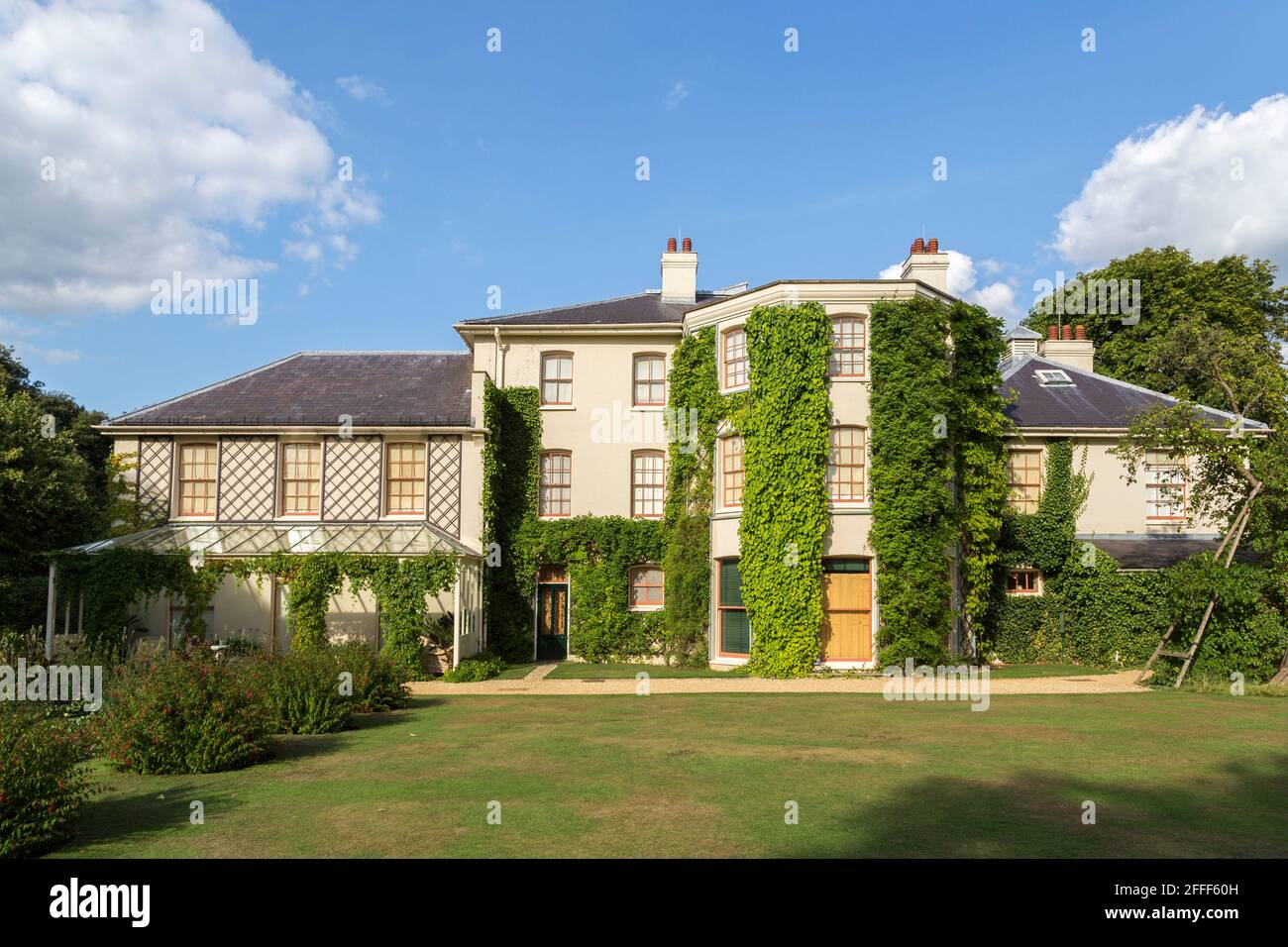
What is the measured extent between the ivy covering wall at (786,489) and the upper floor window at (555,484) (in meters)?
6.08

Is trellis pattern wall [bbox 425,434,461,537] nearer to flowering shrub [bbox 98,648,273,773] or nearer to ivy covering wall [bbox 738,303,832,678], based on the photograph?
ivy covering wall [bbox 738,303,832,678]

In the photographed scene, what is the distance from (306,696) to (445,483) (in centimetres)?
1225

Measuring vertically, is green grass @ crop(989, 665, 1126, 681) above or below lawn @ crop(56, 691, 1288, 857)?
below

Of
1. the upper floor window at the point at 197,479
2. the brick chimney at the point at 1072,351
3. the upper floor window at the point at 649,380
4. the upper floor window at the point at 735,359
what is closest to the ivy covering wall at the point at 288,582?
the upper floor window at the point at 197,479

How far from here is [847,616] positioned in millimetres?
22219

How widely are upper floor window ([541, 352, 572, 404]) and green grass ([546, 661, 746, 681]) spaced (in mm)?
7691

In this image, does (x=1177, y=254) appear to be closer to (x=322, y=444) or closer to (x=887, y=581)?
(x=887, y=581)

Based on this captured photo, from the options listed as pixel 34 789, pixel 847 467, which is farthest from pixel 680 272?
pixel 34 789

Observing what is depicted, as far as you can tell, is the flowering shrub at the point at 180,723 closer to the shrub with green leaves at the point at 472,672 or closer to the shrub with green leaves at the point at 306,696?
the shrub with green leaves at the point at 306,696

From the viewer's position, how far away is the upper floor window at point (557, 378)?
2694cm

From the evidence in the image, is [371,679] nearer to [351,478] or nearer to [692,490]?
[351,478]

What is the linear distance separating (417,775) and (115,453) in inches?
769

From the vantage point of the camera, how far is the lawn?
721 centimetres

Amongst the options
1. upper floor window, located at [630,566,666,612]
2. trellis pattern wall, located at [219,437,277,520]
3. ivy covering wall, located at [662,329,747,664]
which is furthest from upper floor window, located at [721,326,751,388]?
trellis pattern wall, located at [219,437,277,520]
